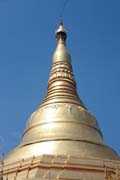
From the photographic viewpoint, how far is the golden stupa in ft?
78.3

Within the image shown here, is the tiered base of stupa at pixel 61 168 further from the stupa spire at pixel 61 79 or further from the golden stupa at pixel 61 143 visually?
the stupa spire at pixel 61 79

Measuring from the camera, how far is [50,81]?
104 feet

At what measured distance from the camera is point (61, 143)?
26.3 metres

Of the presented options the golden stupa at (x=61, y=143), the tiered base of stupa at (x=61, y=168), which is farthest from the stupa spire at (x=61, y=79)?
the tiered base of stupa at (x=61, y=168)

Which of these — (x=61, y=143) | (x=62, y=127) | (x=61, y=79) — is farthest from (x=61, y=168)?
(x=61, y=79)

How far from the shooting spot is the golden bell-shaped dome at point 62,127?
2611 cm

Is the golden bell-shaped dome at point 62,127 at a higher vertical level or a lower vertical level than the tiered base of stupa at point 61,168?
higher

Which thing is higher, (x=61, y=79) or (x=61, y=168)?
(x=61, y=79)

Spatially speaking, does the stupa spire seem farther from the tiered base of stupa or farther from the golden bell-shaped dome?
the tiered base of stupa

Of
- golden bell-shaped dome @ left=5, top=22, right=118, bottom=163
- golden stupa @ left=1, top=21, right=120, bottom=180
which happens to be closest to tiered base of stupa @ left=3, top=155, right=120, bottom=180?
golden stupa @ left=1, top=21, right=120, bottom=180

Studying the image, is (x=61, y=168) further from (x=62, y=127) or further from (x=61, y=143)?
(x=62, y=127)

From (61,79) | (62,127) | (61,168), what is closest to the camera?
(61,168)

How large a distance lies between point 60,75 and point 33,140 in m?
5.84

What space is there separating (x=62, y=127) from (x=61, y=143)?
1431 mm
